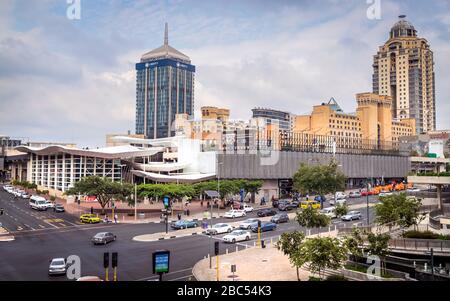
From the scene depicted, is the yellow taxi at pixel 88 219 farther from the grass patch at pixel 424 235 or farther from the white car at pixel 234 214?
the grass patch at pixel 424 235

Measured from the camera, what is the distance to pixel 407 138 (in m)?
95.0

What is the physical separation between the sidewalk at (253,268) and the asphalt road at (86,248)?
0.86m

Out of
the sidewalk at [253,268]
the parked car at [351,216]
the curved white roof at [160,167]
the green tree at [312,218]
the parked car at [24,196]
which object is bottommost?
the sidewalk at [253,268]

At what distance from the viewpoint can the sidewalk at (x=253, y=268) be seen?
717 inches

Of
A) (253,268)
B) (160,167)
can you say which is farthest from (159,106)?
(253,268)

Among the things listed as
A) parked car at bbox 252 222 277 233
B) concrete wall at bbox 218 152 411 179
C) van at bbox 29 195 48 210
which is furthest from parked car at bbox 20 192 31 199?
parked car at bbox 252 222 277 233

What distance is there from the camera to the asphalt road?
745 inches

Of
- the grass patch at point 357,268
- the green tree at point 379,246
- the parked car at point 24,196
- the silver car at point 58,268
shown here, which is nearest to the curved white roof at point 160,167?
the parked car at point 24,196

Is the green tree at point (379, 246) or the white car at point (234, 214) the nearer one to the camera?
the green tree at point (379, 246)

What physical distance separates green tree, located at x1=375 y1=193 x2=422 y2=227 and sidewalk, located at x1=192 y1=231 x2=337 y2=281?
257 inches

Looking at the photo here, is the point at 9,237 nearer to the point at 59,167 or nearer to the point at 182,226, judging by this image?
the point at 182,226

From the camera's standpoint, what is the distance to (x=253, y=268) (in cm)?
1991

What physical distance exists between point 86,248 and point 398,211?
17855mm

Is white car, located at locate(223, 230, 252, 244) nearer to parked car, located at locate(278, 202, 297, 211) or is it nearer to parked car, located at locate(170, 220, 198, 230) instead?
parked car, located at locate(170, 220, 198, 230)
